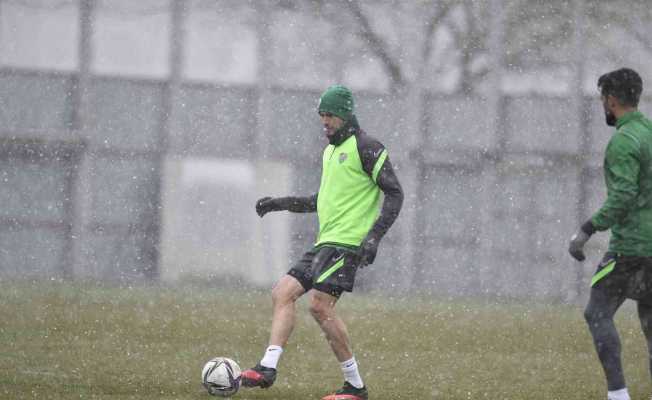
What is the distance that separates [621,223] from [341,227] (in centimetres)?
145

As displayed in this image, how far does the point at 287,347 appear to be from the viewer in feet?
28.7

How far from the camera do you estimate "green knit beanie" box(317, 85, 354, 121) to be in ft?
19.0

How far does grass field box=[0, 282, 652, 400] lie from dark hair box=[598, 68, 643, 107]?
80.5 inches

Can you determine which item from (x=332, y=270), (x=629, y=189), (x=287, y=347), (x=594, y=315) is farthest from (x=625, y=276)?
(x=287, y=347)

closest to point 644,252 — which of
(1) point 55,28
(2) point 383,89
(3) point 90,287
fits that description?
(3) point 90,287

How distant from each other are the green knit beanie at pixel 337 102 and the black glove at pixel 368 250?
2.39 feet

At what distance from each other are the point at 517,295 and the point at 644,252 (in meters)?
10.1

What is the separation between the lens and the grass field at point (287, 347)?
642 cm

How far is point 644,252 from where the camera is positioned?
16.9 ft

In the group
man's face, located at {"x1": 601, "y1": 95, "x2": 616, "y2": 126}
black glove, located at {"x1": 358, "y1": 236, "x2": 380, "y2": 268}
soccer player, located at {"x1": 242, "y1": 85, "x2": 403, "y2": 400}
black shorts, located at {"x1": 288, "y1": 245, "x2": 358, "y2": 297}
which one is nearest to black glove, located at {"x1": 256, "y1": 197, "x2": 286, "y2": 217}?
soccer player, located at {"x1": 242, "y1": 85, "x2": 403, "y2": 400}

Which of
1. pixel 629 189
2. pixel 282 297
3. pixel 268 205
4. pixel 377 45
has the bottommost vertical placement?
pixel 282 297

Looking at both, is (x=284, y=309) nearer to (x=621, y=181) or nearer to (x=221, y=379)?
(x=221, y=379)

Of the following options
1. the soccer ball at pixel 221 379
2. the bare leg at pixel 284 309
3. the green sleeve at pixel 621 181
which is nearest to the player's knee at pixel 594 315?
the green sleeve at pixel 621 181

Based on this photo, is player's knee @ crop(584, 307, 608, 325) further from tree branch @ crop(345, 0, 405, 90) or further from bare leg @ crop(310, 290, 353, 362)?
tree branch @ crop(345, 0, 405, 90)
